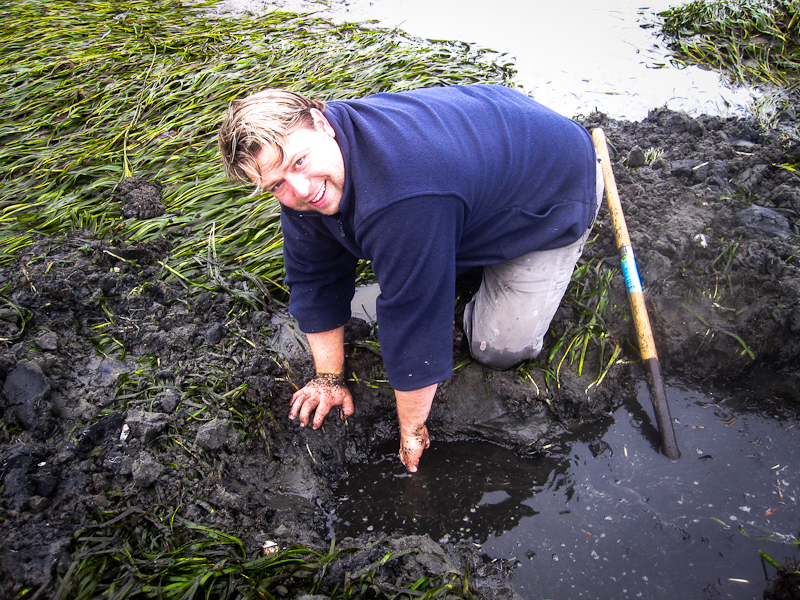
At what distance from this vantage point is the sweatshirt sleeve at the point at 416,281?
1.77m

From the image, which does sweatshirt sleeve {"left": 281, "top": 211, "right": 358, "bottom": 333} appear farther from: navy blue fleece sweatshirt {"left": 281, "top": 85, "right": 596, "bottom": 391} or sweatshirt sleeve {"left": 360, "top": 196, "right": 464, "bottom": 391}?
sweatshirt sleeve {"left": 360, "top": 196, "right": 464, "bottom": 391}

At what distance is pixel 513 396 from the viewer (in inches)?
107

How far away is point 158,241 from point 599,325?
285cm

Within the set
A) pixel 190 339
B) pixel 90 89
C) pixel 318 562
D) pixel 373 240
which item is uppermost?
pixel 373 240

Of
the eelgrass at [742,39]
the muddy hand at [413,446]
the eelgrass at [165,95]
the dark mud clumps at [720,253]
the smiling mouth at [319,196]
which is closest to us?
the smiling mouth at [319,196]

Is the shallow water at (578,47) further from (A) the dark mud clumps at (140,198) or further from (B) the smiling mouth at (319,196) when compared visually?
(A) the dark mud clumps at (140,198)

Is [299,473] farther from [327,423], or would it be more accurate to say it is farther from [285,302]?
[285,302]

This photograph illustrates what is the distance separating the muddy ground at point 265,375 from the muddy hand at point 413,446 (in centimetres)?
27

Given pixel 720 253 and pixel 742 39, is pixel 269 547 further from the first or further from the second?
pixel 742 39

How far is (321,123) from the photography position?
1.87 metres

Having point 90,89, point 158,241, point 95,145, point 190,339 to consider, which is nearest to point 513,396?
point 190,339

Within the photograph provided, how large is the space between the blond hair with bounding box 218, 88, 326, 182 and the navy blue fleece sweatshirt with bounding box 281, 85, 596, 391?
0.14m

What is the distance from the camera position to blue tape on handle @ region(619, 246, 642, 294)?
9.18 ft

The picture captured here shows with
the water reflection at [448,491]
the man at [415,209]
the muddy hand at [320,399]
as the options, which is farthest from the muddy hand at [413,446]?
the muddy hand at [320,399]
